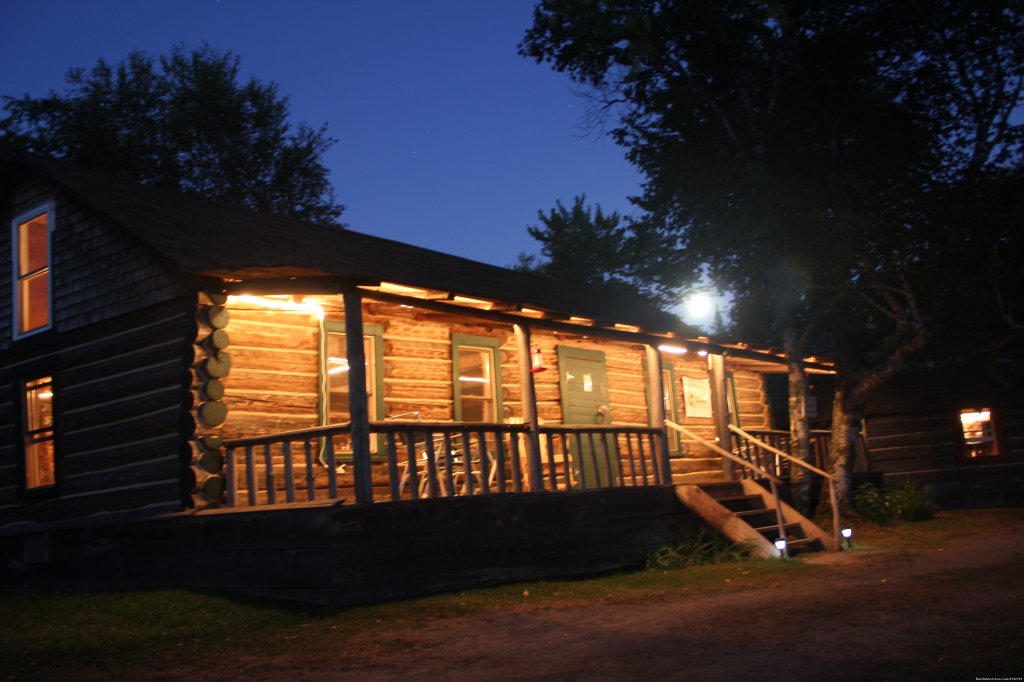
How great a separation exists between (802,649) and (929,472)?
62.3ft

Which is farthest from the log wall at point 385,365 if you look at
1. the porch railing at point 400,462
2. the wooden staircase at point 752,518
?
the wooden staircase at point 752,518

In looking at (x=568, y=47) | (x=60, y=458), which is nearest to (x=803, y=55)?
(x=568, y=47)

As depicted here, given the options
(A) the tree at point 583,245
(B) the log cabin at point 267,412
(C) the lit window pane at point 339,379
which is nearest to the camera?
(B) the log cabin at point 267,412

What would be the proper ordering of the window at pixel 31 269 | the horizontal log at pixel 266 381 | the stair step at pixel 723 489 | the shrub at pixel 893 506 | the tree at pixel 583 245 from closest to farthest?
1. the horizontal log at pixel 266 381
2. the window at pixel 31 269
3. the stair step at pixel 723 489
4. the shrub at pixel 893 506
5. the tree at pixel 583 245

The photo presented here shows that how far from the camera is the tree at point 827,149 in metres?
18.0

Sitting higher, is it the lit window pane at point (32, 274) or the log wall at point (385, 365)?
the lit window pane at point (32, 274)

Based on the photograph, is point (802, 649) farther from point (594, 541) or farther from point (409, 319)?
point (409, 319)

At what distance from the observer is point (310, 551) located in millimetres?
9484

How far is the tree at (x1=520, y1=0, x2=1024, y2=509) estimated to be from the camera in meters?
18.0

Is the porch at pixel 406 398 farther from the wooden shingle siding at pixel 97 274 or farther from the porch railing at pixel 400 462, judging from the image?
the wooden shingle siding at pixel 97 274

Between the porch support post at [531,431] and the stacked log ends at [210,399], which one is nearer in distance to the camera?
the stacked log ends at [210,399]

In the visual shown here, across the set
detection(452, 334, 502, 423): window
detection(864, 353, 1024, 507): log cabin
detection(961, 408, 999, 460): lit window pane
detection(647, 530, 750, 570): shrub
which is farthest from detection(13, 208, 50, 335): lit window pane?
detection(961, 408, 999, 460): lit window pane

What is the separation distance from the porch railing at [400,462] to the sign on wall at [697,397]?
15.8 ft

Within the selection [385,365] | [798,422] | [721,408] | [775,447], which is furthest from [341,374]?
[775,447]
